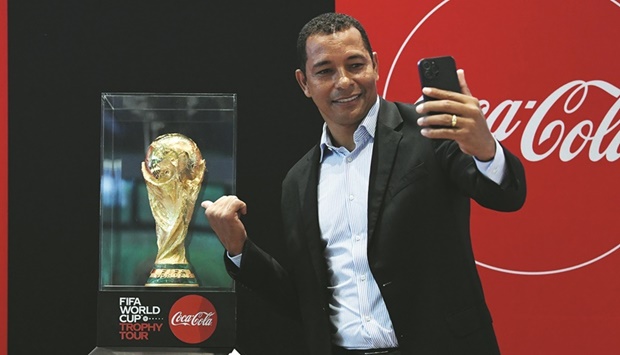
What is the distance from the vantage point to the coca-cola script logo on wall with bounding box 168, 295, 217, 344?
2.54m

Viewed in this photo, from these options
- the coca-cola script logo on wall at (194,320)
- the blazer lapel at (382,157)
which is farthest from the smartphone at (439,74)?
the coca-cola script logo on wall at (194,320)

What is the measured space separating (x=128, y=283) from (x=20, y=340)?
2.82ft

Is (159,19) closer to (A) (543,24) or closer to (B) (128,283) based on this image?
(B) (128,283)

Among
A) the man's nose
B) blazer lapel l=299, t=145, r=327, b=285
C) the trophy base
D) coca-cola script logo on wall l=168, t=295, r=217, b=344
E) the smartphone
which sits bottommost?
coca-cola script logo on wall l=168, t=295, r=217, b=344

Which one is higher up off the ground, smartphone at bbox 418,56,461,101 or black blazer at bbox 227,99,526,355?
smartphone at bbox 418,56,461,101

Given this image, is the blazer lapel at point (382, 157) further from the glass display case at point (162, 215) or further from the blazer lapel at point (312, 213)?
the glass display case at point (162, 215)

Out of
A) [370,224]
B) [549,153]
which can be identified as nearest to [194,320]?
[370,224]

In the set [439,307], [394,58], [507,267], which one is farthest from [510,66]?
[439,307]

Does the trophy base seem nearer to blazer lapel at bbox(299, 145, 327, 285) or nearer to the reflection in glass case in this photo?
the reflection in glass case

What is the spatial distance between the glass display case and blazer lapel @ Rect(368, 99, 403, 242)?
2.10 feet

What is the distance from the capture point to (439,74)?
5.81ft

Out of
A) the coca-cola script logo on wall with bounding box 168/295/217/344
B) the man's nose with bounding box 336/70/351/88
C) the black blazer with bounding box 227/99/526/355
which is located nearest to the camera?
the black blazer with bounding box 227/99/526/355

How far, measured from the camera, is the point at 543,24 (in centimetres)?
306

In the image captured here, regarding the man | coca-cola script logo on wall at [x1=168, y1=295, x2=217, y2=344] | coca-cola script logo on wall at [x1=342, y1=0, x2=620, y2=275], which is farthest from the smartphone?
coca-cola script logo on wall at [x1=342, y1=0, x2=620, y2=275]
